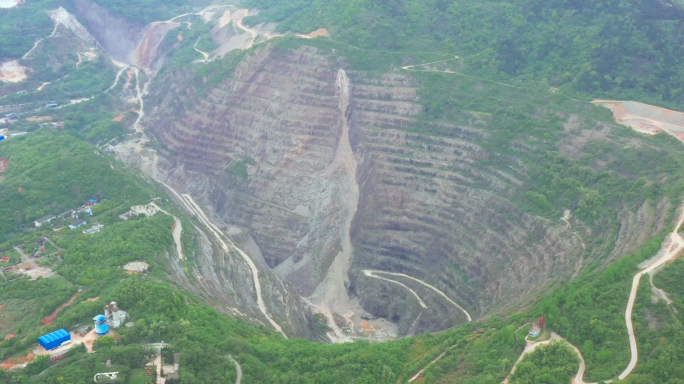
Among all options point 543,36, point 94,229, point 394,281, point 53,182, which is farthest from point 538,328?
point 53,182

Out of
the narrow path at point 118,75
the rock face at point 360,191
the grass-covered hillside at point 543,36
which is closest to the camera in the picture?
the rock face at point 360,191

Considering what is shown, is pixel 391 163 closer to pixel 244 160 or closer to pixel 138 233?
pixel 244 160

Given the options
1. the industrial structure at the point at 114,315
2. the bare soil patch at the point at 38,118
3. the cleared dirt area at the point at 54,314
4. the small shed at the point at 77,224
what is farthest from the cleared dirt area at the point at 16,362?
the bare soil patch at the point at 38,118

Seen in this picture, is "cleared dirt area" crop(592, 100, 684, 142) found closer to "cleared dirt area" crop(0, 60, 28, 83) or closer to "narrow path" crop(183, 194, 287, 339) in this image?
"narrow path" crop(183, 194, 287, 339)

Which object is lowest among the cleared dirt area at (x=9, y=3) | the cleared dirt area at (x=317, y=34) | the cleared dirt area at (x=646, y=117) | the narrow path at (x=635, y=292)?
the narrow path at (x=635, y=292)

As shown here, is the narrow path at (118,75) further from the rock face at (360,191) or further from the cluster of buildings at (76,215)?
the cluster of buildings at (76,215)

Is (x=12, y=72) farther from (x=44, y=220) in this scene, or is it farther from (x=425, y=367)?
(x=425, y=367)
